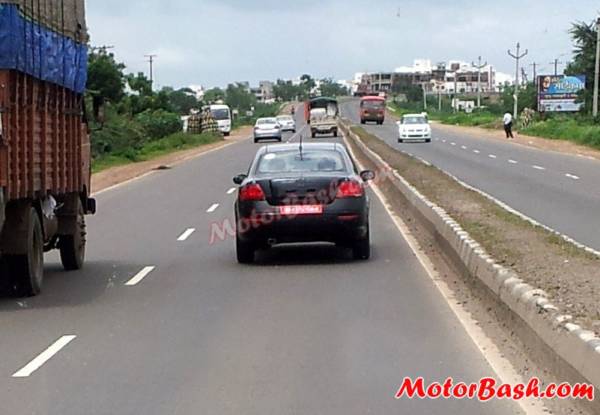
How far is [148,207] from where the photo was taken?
27.6 meters

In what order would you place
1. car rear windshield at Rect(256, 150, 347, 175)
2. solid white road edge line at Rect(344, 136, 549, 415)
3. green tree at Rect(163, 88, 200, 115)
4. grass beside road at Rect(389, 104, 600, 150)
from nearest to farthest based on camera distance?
solid white road edge line at Rect(344, 136, 549, 415)
car rear windshield at Rect(256, 150, 347, 175)
grass beside road at Rect(389, 104, 600, 150)
green tree at Rect(163, 88, 200, 115)

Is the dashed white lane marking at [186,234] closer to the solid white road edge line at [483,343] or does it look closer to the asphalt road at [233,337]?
the asphalt road at [233,337]

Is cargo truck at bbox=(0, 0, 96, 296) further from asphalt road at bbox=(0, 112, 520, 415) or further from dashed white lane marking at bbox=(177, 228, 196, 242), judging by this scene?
dashed white lane marking at bbox=(177, 228, 196, 242)

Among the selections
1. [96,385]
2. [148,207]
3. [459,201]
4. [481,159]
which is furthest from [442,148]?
[96,385]

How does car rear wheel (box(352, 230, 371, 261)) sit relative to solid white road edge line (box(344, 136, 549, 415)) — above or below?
above

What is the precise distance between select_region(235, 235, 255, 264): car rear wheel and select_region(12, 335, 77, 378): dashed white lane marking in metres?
5.43

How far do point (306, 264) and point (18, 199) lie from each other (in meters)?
4.78

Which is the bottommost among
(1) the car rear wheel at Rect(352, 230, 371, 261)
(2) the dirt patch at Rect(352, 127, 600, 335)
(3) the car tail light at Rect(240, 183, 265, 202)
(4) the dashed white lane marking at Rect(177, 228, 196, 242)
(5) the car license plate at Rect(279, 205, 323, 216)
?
(4) the dashed white lane marking at Rect(177, 228, 196, 242)

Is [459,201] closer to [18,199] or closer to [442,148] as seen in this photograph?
[18,199]

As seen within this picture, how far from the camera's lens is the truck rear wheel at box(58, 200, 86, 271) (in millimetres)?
15906

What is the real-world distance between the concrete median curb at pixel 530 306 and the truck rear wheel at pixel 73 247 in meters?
4.99

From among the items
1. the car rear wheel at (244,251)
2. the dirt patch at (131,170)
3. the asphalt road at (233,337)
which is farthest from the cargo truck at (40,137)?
the dirt patch at (131,170)

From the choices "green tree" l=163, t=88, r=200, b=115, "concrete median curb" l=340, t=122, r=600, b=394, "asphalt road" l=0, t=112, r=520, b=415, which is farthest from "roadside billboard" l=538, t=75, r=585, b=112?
"green tree" l=163, t=88, r=200, b=115

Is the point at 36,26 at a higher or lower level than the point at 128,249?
higher
